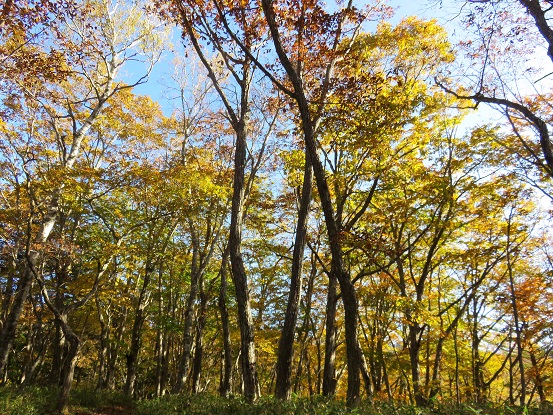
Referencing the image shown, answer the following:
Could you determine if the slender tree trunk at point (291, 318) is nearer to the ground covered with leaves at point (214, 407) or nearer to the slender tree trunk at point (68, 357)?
the ground covered with leaves at point (214, 407)

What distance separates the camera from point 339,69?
32.1 feet

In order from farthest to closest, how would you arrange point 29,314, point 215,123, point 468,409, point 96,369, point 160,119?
point 96,369
point 29,314
point 160,119
point 215,123
point 468,409

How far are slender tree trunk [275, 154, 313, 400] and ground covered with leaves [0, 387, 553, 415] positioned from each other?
0.46 m

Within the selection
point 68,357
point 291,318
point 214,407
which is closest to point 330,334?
point 291,318

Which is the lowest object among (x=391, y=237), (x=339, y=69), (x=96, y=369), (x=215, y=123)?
(x=96, y=369)

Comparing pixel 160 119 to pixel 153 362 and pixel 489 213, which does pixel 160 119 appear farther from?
pixel 153 362

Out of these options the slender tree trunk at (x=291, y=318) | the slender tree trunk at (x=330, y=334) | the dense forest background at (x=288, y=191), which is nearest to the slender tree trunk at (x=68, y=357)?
the dense forest background at (x=288, y=191)

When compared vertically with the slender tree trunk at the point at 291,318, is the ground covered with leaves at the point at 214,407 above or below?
below

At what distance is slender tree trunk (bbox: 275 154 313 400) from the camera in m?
6.29

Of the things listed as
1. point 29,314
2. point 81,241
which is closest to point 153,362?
point 29,314

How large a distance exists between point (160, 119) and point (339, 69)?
340 inches

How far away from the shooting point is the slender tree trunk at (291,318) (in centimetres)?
629

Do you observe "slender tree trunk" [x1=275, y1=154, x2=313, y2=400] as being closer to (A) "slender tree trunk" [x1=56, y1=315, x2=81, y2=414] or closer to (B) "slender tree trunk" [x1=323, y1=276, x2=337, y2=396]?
(B) "slender tree trunk" [x1=323, y1=276, x2=337, y2=396]

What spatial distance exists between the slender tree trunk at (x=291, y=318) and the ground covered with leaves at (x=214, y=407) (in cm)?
46
